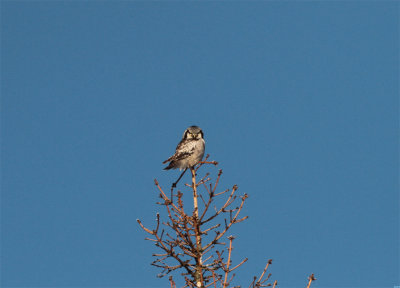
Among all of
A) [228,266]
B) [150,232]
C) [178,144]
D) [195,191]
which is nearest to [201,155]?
[178,144]

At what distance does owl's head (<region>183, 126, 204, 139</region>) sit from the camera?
12742mm

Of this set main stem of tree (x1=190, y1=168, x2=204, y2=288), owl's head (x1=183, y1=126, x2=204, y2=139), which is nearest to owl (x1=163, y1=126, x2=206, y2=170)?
owl's head (x1=183, y1=126, x2=204, y2=139)

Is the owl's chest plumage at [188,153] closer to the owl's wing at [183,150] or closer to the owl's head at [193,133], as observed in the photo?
the owl's wing at [183,150]

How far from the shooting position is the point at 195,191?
8.70 metres

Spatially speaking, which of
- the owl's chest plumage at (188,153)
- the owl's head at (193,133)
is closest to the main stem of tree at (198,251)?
the owl's chest plumage at (188,153)

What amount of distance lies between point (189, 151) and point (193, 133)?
0.73 meters

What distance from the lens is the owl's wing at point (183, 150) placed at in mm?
12055

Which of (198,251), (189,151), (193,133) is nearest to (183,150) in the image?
(189,151)

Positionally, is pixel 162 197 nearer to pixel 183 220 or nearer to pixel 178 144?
pixel 183 220

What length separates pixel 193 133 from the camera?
12.8m

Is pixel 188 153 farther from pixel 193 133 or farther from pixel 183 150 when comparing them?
pixel 193 133

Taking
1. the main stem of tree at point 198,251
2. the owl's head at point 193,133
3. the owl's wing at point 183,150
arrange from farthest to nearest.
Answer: the owl's head at point 193,133 < the owl's wing at point 183,150 < the main stem of tree at point 198,251

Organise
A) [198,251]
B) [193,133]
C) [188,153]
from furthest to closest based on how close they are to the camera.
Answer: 1. [193,133]
2. [188,153]
3. [198,251]

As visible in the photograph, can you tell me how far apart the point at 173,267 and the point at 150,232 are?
668mm
